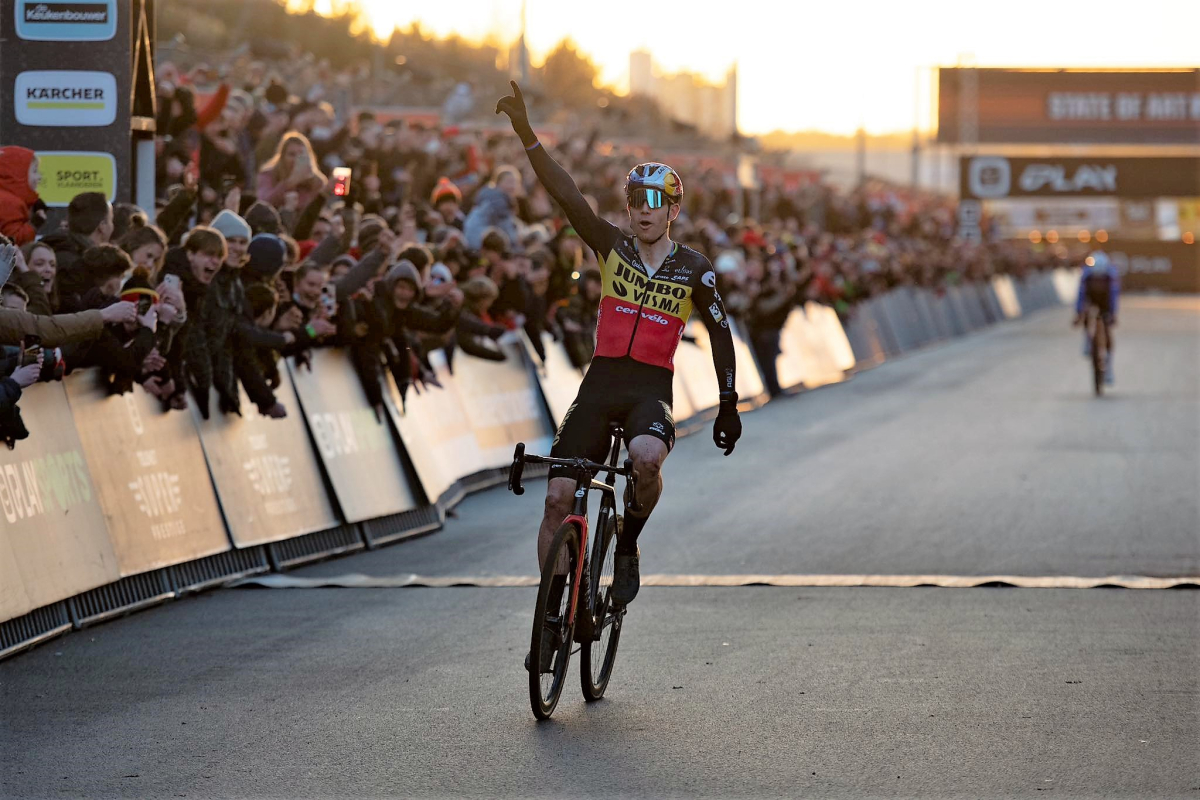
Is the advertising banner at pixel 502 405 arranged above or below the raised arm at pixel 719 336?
below

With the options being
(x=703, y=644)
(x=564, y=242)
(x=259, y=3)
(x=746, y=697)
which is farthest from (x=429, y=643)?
(x=259, y=3)

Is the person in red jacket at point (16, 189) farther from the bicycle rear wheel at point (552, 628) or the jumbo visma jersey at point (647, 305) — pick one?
the bicycle rear wheel at point (552, 628)

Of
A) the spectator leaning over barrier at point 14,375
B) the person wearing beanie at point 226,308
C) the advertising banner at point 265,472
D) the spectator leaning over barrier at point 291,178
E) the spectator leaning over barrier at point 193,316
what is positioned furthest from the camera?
the spectator leaning over barrier at point 291,178

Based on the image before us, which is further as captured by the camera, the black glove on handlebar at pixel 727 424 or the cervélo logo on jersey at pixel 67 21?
the cervélo logo on jersey at pixel 67 21

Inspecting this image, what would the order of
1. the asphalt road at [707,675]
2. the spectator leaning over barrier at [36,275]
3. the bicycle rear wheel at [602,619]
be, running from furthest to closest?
the spectator leaning over barrier at [36,275] → the bicycle rear wheel at [602,619] → the asphalt road at [707,675]

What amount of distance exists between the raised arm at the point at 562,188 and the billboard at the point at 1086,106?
79.1 meters

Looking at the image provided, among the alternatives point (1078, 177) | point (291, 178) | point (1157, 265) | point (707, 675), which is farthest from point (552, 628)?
point (1157, 265)

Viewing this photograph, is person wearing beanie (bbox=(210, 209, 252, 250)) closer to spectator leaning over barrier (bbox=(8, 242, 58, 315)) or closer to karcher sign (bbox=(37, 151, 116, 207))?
karcher sign (bbox=(37, 151, 116, 207))

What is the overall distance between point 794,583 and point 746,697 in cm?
329

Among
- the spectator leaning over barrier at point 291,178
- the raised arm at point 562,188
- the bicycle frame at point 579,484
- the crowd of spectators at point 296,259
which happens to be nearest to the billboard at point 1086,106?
the crowd of spectators at point 296,259

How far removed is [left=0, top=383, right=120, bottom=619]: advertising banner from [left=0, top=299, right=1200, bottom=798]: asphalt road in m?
0.28

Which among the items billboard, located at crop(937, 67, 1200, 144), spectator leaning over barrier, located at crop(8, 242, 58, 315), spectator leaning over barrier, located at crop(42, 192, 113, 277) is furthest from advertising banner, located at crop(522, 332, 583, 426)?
billboard, located at crop(937, 67, 1200, 144)

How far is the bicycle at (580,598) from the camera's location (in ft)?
23.2

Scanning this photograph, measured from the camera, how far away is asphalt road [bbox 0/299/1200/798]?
254 inches
